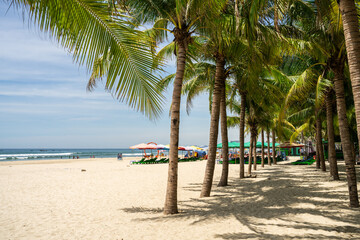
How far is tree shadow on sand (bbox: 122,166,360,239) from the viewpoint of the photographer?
5.08m

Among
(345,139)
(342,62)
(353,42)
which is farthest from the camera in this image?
(342,62)

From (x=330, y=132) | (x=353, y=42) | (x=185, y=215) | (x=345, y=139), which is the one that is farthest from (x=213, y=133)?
(x=330, y=132)

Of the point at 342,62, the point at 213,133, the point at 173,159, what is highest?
the point at 342,62

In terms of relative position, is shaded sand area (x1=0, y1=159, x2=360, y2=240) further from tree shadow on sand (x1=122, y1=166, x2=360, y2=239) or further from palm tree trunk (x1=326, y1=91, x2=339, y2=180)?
palm tree trunk (x1=326, y1=91, x2=339, y2=180)

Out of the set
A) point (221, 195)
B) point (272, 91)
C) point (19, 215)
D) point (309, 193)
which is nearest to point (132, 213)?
point (19, 215)

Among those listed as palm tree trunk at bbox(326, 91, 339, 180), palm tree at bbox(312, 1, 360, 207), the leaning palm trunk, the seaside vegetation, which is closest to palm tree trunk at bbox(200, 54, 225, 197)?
the seaside vegetation

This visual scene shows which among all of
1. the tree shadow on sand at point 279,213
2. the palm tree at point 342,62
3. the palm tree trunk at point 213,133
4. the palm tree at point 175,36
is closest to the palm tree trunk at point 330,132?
the tree shadow on sand at point 279,213

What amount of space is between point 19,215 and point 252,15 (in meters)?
7.48

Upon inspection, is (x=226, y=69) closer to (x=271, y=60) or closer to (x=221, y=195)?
(x=271, y=60)

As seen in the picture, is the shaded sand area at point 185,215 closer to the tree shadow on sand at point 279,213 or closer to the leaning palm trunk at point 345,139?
the tree shadow on sand at point 279,213

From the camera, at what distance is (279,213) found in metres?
6.63

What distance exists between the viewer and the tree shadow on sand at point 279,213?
508 cm

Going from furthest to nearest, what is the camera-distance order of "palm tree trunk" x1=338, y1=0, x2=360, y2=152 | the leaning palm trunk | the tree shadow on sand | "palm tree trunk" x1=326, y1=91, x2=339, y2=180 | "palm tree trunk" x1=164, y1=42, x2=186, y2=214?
"palm tree trunk" x1=326, y1=91, x2=339, y2=180 < the leaning palm trunk < "palm tree trunk" x1=164, y1=42, x2=186, y2=214 < the tree shadow on sand < "palm tree trunk" x1=338, y1=0, x2=360, y2=152

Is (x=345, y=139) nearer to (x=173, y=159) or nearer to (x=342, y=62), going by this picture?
(x=342, y=62)
